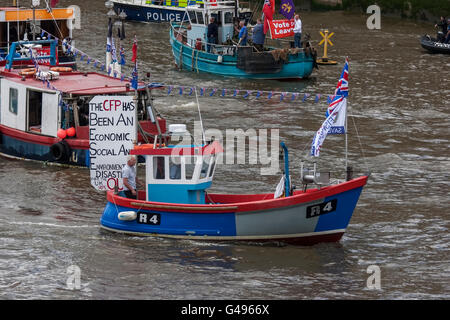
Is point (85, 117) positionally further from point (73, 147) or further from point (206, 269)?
point (206, 269)

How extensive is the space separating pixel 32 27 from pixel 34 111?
23.7 ft

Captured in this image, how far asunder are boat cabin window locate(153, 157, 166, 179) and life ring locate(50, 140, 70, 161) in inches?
234

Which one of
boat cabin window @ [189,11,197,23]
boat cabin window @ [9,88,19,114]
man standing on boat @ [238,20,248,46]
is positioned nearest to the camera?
boat cabin window @ [9,88,19,114]

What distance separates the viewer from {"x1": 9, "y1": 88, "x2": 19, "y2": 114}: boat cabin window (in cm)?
2469

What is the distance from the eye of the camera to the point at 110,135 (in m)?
19.8

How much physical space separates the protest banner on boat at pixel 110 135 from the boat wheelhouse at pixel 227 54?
16.2m

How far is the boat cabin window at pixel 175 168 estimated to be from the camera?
1788cm

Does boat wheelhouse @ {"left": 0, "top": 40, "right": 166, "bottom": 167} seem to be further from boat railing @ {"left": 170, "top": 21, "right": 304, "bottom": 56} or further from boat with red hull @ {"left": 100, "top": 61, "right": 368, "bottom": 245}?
boat railing @ {"left": 170, "top": 21, "right": 304, "bottom": 56}

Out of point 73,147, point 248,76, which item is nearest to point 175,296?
point 73,147
